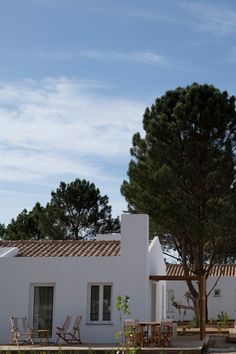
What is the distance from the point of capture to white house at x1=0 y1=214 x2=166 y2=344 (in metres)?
20.5

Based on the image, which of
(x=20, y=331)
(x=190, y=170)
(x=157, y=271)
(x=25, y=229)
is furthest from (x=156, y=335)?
(x=25, y=229)

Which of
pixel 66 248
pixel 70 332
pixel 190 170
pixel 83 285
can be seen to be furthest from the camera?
pixel 190 170

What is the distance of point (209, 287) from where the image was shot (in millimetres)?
39938

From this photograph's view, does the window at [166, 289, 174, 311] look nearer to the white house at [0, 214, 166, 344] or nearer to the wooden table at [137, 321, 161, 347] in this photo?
the white house at [0, 214, 166, 344]

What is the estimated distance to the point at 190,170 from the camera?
29.1m

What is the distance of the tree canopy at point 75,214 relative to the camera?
43406mm

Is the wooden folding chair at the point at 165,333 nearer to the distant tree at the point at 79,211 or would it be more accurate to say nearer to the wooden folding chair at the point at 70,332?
the wooden folding chair at the point at 70,332

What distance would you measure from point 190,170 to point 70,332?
11407 mm

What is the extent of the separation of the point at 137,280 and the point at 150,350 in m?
3.01

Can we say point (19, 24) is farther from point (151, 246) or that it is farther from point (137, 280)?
point (151, 246)

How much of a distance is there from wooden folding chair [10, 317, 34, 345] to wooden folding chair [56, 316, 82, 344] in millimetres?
922

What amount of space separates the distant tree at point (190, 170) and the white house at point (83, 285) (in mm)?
7980

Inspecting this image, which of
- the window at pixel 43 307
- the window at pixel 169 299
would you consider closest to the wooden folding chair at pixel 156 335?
the window at pixel 43 307

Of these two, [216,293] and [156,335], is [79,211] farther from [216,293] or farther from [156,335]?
[156,335]
